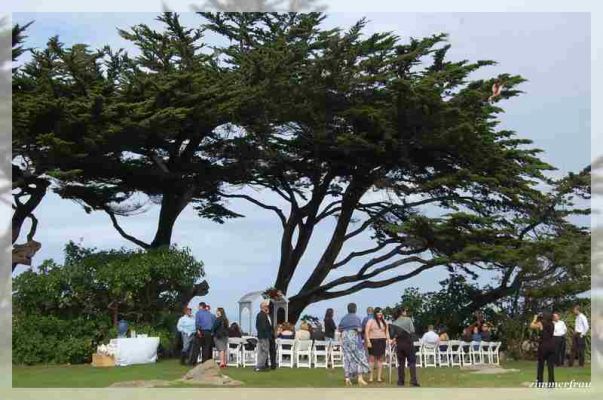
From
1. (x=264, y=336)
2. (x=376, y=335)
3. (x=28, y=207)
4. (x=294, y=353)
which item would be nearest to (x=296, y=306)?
(x=294, y=353)

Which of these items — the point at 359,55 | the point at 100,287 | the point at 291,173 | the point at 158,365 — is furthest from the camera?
the point at 291,173

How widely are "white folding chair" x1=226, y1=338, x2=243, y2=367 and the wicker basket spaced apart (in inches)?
113

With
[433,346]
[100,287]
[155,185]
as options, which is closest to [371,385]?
[433,346]

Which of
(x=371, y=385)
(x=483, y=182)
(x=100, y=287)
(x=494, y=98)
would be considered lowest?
(x=371, y=385)

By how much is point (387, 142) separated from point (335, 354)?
818cm

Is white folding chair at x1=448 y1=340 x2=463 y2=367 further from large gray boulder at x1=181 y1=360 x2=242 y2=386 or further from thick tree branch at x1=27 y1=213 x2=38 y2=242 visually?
thick tree branch at x1=27 y1=213 x2=38 y2=242

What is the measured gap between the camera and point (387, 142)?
90.8 ft

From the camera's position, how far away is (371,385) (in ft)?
58.1

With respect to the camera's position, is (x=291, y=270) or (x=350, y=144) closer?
(x=350, y=144)

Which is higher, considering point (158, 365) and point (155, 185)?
point (155, 185)

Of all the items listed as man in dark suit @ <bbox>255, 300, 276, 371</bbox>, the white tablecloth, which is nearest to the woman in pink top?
man in dark suit @ <bbox>255, 300, 276, 371</bbox>

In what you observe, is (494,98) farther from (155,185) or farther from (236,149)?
(155,185)

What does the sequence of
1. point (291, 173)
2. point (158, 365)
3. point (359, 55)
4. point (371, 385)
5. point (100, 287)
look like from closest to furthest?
point (371, 385)
point (158, 365)
point (100, 287)
point (359, 55)
point (291, 173)

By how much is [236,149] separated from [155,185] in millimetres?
2849
